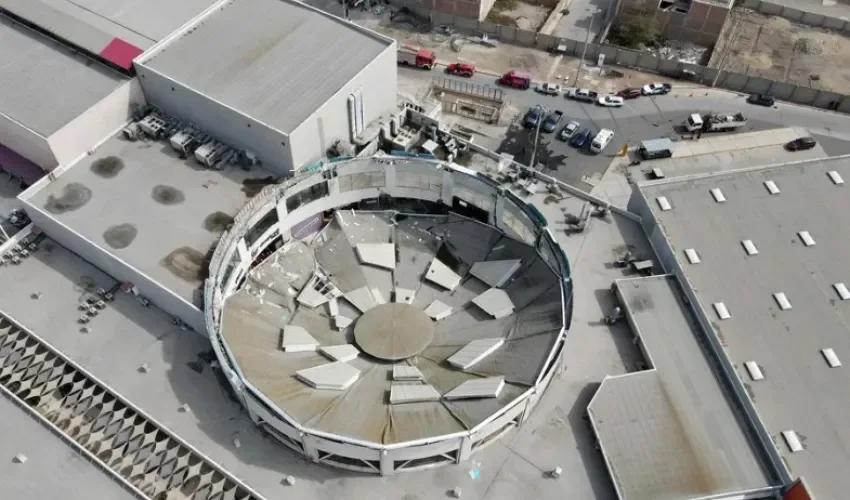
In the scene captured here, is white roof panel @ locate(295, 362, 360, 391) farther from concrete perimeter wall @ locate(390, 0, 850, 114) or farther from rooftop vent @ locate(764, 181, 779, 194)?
concrete perimeter wall @ locate(390, 0, 850, 114)

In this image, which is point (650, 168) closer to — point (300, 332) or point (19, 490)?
point (300, 332)

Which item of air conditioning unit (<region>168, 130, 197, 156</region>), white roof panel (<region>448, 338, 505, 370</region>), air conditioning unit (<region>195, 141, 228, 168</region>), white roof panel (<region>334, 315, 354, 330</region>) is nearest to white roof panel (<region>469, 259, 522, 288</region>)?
white roof panel (<region>448, 338, 505, 370</region>)

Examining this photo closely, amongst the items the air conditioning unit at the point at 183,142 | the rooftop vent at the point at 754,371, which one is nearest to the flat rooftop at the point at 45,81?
the air conditioning unit at the point at 183,142

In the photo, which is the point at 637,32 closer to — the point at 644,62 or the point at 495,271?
the point at 644,62

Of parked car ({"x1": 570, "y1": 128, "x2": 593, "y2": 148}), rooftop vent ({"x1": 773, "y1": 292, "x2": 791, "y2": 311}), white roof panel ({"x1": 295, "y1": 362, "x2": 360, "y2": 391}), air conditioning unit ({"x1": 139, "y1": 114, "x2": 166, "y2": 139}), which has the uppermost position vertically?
air conditioning unit ({"x1": 139, "y1": 114, "x2": 166, "y2": 139})

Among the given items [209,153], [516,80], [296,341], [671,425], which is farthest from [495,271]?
[516,80]

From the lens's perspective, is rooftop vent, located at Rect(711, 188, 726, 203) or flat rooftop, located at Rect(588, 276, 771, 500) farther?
rooftop vent, located at Rect(711, 188, 726, 203)

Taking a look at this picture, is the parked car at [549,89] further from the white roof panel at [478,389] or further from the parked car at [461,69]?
the white roof panel at [478,389]

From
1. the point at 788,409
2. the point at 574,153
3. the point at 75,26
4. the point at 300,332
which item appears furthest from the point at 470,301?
the point at 75,26
